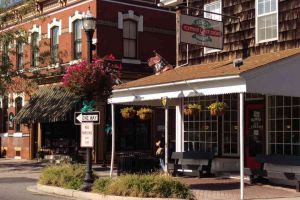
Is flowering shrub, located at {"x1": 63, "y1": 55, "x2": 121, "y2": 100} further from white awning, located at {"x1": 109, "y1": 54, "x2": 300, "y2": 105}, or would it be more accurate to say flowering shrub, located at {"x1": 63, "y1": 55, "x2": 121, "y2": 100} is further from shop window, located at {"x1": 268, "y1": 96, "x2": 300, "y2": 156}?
shop window, located at {"x1": 268, "y1": 96, "x2": 300, "y2": 156}

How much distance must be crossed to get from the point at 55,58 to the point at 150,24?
535 cm

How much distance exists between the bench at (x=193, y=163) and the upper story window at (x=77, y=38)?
10.9 m

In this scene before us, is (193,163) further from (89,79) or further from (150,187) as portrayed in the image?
(89,79)

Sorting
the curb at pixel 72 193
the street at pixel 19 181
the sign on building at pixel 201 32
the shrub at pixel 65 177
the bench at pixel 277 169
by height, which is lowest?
the street at pixel 19 181

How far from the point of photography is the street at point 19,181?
1454 centimetres

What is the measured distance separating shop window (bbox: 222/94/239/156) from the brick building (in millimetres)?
8325

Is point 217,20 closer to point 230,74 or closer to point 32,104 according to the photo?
point 230,74

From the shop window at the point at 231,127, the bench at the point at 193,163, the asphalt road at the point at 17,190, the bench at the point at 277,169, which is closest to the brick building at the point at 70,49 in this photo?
the asphalt road at the point at 17,190

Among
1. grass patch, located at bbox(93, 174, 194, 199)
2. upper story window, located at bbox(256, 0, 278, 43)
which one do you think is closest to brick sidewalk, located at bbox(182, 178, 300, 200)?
grass patch, located at bbox(93, 174, 194, 199)

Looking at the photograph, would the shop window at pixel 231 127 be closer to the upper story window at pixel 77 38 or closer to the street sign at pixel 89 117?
the street sign at pixel 89 117

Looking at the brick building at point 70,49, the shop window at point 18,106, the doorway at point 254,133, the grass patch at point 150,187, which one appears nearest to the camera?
the grass patch at point 150,187

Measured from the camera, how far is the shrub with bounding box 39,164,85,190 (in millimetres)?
15406

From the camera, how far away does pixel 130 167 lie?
58.1 ft

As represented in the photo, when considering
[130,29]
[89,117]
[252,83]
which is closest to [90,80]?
[89,117]
